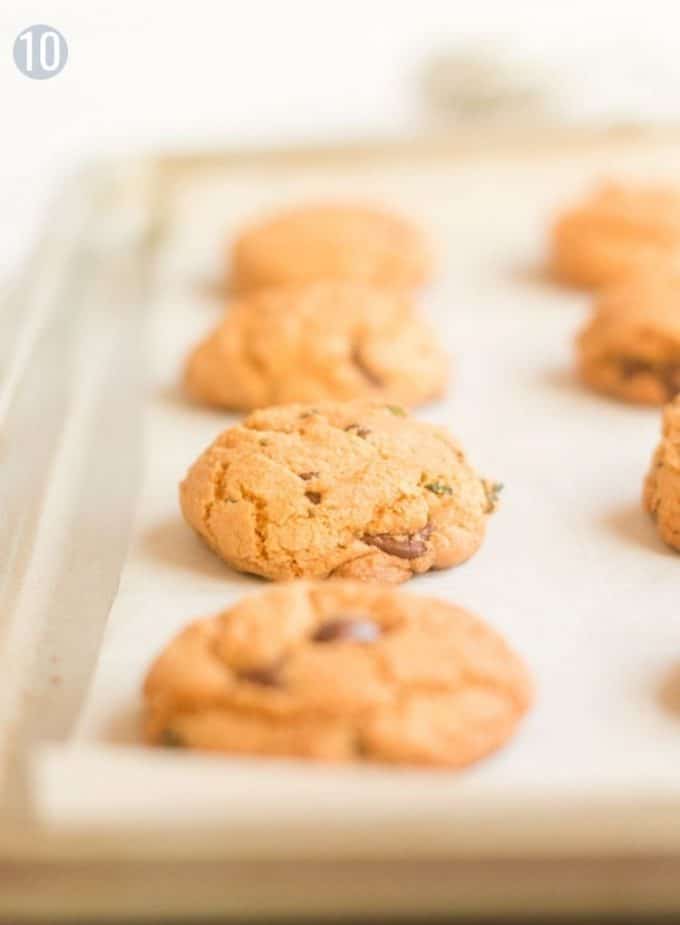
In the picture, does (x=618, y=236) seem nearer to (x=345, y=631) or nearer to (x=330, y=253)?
(x=330, y=253)

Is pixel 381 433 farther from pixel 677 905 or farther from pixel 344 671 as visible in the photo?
pixel 677 905

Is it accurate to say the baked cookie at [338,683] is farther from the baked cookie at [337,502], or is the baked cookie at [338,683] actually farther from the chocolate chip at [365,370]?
the chocolate chip at [365,370]

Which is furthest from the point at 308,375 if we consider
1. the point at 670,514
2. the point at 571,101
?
the point at 571,101

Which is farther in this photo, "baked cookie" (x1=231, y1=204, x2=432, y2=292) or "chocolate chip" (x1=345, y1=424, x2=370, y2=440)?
"baked cookie" (x1=231, y1=204, x2=432, y2=292)

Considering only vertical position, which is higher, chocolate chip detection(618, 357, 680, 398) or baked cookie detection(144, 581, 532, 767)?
chocolate chip detection(618, 357, 680, 398)

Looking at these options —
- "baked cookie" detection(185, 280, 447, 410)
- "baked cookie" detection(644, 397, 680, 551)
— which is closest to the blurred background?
"baked cookie" detection(185, 280, 447, 410)

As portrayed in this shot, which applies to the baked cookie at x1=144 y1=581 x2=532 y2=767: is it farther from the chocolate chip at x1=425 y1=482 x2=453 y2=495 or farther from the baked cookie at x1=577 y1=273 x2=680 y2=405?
the baked cookie at x1=577 y1=273 x2=680 y2=405

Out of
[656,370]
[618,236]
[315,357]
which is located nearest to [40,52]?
[315,357]
